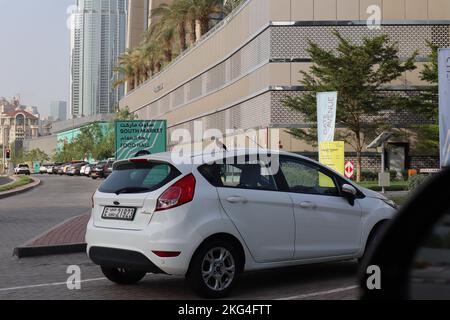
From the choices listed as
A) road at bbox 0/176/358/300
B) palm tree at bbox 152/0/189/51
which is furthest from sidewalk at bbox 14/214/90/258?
palm tree at bbox 152/0/189/51

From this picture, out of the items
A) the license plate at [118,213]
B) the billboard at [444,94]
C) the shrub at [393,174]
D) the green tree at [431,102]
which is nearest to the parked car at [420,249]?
the license plate at [118,213]

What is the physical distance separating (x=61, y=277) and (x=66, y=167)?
73.2 meters

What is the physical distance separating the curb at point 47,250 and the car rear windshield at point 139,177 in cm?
353

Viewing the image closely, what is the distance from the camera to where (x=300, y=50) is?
4188 centimetres

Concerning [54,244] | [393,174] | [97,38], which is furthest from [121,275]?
[97,38]

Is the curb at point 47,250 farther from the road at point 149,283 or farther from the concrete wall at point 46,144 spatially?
the concrete wall at point 46,144

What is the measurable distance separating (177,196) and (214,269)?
848 millimetres

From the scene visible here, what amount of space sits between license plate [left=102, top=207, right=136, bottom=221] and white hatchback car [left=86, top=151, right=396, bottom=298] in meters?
0.01

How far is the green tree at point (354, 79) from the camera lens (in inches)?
1427

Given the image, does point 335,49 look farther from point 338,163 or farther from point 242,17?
point 338,163

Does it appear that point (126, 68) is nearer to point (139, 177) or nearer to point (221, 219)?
point (139, 177)

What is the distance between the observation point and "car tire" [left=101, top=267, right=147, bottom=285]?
7.48 metres
